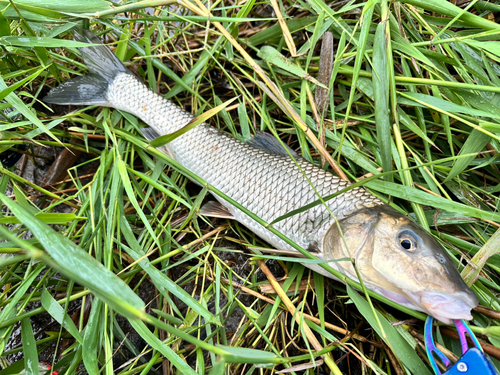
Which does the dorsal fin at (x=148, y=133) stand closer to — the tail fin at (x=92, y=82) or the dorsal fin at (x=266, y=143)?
the tail fin at (x=92, y=82)

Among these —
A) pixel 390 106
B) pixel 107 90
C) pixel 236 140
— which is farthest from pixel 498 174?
pixel 107 90

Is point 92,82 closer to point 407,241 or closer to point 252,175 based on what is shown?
point 252,175

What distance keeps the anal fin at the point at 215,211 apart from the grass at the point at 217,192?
0.09 metres

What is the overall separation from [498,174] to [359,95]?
1.11 meters

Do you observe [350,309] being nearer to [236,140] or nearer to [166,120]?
[236,140]

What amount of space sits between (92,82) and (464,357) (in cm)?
289

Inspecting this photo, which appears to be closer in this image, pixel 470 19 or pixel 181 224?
pixel 470 19

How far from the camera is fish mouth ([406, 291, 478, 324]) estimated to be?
157cm

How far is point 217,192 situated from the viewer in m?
1.73

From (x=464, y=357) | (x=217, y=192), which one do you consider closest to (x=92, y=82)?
(x=217, y=192)

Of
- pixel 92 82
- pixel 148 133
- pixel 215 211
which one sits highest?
pixel 92 82

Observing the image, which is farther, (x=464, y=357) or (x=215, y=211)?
(x=215, y=211)

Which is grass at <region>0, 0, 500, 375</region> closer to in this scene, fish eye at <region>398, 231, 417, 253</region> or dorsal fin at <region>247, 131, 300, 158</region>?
dorsal fin at <region>247, 131, 300, 158</region>

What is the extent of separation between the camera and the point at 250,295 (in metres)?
2.29
